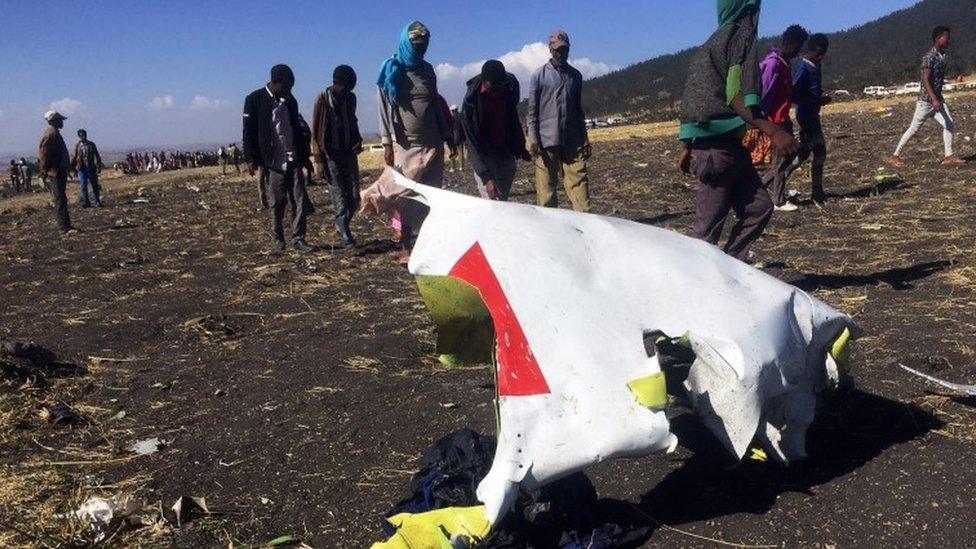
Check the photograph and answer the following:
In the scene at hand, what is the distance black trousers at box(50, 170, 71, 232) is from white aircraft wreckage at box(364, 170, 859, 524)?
10.2 metres

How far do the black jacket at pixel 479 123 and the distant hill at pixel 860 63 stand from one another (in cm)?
3363

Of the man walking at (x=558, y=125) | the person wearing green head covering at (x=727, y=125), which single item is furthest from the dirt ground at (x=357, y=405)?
the man walking at (x=558, y=125)

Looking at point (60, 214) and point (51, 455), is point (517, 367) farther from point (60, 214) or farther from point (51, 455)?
point (60, 214)

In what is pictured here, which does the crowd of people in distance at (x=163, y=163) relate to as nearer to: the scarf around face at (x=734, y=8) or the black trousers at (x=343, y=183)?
the black trousers at (x=343, y=183)

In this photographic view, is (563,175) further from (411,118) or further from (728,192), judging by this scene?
(728,192)

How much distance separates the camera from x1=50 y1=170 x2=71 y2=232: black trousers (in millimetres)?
11125

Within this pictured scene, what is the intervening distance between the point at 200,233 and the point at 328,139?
4.40 meters

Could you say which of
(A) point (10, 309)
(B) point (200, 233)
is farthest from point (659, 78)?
(A) point (10, 309)

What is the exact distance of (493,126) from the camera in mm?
6328

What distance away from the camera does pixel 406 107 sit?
6.50m

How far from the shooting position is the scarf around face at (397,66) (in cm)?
631

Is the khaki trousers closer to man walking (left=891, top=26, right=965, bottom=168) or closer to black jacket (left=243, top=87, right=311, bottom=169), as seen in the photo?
black jacket (left=243, top=87, right=311, bottom=169)

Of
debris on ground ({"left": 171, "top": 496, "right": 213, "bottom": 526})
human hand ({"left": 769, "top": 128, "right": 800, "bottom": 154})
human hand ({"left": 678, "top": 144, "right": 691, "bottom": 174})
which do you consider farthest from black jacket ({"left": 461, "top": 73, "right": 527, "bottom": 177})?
debris on ground ({"left": 171, "top": 496, "right": 213, "bottom": 526})

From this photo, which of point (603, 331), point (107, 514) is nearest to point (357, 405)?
point (107, 514)
